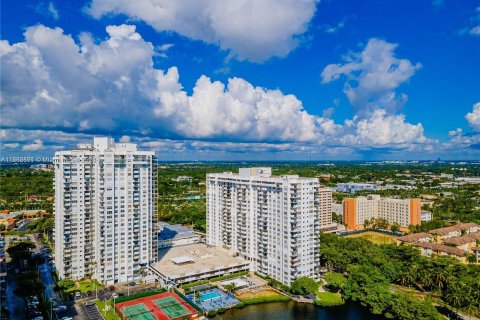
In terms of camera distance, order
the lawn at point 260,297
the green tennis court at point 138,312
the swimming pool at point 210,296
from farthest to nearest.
A: the lawn at point 260,297, the swimming pool at point 210,296, the green tennis court at point 138,312

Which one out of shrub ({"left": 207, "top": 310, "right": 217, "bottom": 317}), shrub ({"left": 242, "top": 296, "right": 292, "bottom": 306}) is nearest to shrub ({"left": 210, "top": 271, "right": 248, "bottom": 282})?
shrub ({"left": 242, "top": 296, "right": 292, "bottom": 306})

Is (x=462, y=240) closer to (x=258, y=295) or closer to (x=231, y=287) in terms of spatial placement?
(x=258, y=295)

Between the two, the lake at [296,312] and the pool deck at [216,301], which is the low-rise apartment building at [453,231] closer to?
the lake at [296,312]

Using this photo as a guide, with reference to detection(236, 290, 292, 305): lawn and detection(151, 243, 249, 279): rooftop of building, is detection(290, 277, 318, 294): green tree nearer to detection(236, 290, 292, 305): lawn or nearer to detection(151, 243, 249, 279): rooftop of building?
detection(236, 290, 292, 305): lawn

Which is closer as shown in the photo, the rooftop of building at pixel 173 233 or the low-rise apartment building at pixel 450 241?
the low-rise apartment building at pixel 450 241

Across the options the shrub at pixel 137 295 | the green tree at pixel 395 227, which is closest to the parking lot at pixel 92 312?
the shrub at pixel 137 295

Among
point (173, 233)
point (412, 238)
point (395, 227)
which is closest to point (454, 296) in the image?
point (412, 238)
